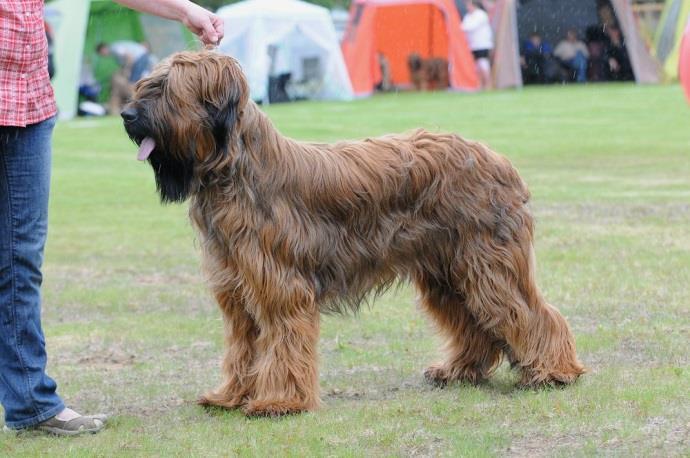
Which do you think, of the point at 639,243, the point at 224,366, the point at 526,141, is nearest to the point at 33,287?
the point at 224,366

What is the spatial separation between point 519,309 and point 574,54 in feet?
95.8

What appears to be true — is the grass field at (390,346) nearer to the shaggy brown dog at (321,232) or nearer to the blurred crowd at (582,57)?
the shaggy brown dog at (321,232)

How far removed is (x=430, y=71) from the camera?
32.6 meters

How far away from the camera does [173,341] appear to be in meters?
6.98

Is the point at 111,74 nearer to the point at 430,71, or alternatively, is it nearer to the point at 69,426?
the point at 430,71

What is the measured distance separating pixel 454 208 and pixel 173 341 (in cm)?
221

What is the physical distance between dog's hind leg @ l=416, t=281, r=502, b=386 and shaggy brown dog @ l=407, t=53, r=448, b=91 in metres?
27.1

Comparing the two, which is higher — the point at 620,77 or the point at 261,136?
the point at 261,136

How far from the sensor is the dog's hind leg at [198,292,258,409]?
544 centimetres

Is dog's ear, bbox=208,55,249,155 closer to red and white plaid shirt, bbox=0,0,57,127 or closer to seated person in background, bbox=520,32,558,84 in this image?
red and white plaid shirt, bbox=0,0,57,127

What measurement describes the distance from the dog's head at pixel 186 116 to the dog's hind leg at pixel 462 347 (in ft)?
4.46

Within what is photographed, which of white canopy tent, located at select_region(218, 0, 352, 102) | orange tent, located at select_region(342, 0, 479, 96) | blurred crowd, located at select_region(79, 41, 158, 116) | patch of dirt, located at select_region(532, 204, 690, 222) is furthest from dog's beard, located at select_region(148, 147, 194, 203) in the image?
orange tent, located at select_region(342, 0, 479, 96)

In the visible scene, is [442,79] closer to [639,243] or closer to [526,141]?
[526,141]

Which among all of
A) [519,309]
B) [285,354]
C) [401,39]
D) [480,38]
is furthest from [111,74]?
[285,354]
